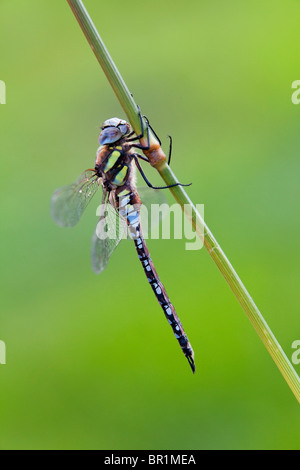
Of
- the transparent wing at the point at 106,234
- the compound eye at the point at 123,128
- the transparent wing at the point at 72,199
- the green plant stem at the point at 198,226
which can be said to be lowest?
the green plant stem at the point at 198,226

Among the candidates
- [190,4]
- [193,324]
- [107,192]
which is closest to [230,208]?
[193,324]

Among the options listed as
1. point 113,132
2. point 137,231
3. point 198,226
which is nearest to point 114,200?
point 137,231

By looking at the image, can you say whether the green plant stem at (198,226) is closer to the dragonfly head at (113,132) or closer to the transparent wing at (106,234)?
the dragonfly head at (113,132)

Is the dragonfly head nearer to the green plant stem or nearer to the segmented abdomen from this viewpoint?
the segmented abdomen

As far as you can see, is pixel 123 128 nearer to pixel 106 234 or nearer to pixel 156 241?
pixel 106 234

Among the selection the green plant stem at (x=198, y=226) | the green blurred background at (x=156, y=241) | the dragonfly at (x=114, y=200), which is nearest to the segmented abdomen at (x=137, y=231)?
the dragonfly at (x=114, y=200)

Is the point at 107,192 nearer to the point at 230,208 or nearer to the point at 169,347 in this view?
the point at 169,347

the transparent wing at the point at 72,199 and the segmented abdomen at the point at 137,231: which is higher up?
the transparent wing at the point at 72,199
